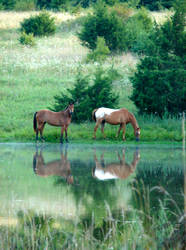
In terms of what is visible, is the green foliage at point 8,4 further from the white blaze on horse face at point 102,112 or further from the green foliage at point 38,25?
the white blaze on horse face at point 102,112

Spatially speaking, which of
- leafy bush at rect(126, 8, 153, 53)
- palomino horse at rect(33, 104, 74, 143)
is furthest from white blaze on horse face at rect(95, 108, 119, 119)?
leafy bush at rect(126, 8, 153, 53)

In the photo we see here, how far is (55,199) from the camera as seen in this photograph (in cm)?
1091

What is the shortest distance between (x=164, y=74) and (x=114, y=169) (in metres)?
11.4

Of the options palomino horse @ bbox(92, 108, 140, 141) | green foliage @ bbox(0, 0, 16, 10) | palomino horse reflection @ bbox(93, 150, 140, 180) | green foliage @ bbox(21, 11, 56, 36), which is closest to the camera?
palomino horse reflection @ bbox(93, 150, 140, 180)

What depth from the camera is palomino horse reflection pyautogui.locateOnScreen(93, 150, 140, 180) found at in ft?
45.9

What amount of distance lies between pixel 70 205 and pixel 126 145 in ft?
38.9

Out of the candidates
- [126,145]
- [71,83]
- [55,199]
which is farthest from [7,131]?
[55,199]

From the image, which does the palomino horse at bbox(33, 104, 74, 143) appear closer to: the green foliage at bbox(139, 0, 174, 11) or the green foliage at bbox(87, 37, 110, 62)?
the green foliage at bbox(87, 37, 110, 62)

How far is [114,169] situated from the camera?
15258 millimetres

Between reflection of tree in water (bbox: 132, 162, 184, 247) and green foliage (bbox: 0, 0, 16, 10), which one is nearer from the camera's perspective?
reflection of tree in water (bbox: 132, 162, 184, 247)

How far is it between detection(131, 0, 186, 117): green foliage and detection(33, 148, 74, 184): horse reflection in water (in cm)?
842

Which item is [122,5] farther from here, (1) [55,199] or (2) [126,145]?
(1) [55,199]

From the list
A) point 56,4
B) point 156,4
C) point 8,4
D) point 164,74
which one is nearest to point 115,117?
point 164,74

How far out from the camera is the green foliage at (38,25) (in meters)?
47.5
